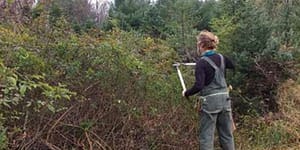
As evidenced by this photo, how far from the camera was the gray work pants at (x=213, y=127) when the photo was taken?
6.07 metres

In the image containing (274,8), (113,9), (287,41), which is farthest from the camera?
(113,9)

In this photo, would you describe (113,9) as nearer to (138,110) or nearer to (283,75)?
(283,75)

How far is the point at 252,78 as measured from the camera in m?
8.39

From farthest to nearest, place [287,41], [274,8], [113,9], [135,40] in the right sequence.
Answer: [113,9] < [274,8] < [287,41] < [135,40]

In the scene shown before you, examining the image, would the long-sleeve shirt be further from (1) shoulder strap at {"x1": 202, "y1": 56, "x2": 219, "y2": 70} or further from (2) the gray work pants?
(2) the gray work pants

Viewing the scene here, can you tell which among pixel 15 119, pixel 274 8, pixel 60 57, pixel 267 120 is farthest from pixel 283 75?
pixel 15 119

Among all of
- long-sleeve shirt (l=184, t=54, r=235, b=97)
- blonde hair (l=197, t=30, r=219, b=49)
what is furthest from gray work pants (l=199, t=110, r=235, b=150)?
blonde hair (l=197, t=30, r=219, b=49)

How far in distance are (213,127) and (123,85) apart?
1178 millimetres

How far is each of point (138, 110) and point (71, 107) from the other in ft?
2.79

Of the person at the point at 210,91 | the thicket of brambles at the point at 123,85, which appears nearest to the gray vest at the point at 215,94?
the person at the point at 210,91

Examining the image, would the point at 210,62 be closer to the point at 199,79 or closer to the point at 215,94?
the point at 199,79

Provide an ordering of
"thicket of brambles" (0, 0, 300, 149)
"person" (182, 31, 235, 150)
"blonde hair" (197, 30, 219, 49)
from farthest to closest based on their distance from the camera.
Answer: "blonde hair" (197, 30, 219, 49) < "person" (182, 31, 235, 150) < "thicket of brambles" (0, 0, 300, 149)

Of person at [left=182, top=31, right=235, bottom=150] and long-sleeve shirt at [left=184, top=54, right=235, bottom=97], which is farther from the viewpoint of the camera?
person at [left=182, top=31, right=235, bottom=150]

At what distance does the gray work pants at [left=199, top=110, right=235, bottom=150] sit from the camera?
6.07 m
